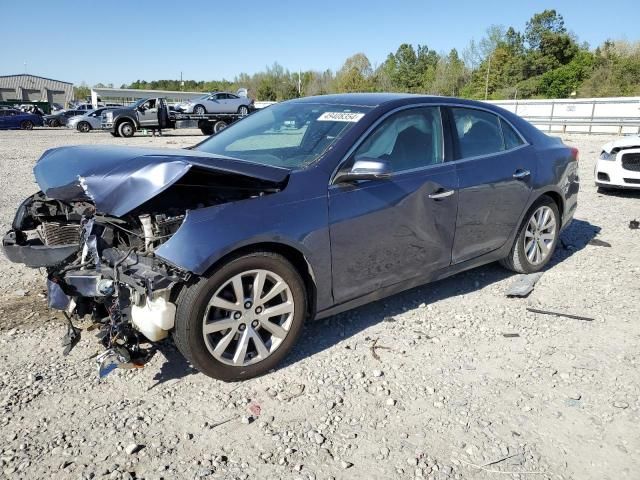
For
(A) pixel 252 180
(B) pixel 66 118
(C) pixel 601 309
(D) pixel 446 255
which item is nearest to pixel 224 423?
(A) pixel 252 180

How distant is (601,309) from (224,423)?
320 cm

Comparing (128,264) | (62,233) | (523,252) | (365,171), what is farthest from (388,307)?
(62,233)

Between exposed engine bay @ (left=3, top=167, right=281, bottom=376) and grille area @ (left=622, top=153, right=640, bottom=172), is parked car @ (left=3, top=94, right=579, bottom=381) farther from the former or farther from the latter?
grille area @ (left=622, top=153, right=640, bottom=172)

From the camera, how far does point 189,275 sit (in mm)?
2770

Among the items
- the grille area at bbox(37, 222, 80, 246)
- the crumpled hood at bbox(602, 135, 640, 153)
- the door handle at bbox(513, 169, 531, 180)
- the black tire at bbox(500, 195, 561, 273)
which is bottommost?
the black tire at bbox(500, 195, 561, 273)

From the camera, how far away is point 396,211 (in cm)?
353

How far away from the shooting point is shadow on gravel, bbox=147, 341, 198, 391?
313cm

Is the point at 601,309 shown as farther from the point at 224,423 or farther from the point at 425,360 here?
the point at 224,423

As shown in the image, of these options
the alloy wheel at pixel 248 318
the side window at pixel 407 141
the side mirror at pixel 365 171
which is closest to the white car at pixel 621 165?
the side window at pixel 407 141

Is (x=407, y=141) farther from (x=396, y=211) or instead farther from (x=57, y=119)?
(x=57, y=119)

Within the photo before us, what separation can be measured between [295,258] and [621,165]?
7.32 m

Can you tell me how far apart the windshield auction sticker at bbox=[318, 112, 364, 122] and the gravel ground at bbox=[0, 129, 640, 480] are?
152 centimetres

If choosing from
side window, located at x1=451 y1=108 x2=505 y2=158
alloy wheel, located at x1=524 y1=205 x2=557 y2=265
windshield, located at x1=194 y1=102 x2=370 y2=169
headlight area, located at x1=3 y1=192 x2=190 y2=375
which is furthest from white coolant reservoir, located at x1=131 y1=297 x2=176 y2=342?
alloy wheel, located at x1=524 y1=205 x2=557 y2=265

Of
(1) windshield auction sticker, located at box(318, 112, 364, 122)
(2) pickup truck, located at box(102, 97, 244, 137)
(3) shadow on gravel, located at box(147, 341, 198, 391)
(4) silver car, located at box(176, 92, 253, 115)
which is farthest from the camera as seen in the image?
(4) silver car, located at box(176, 92, 253, 115)
